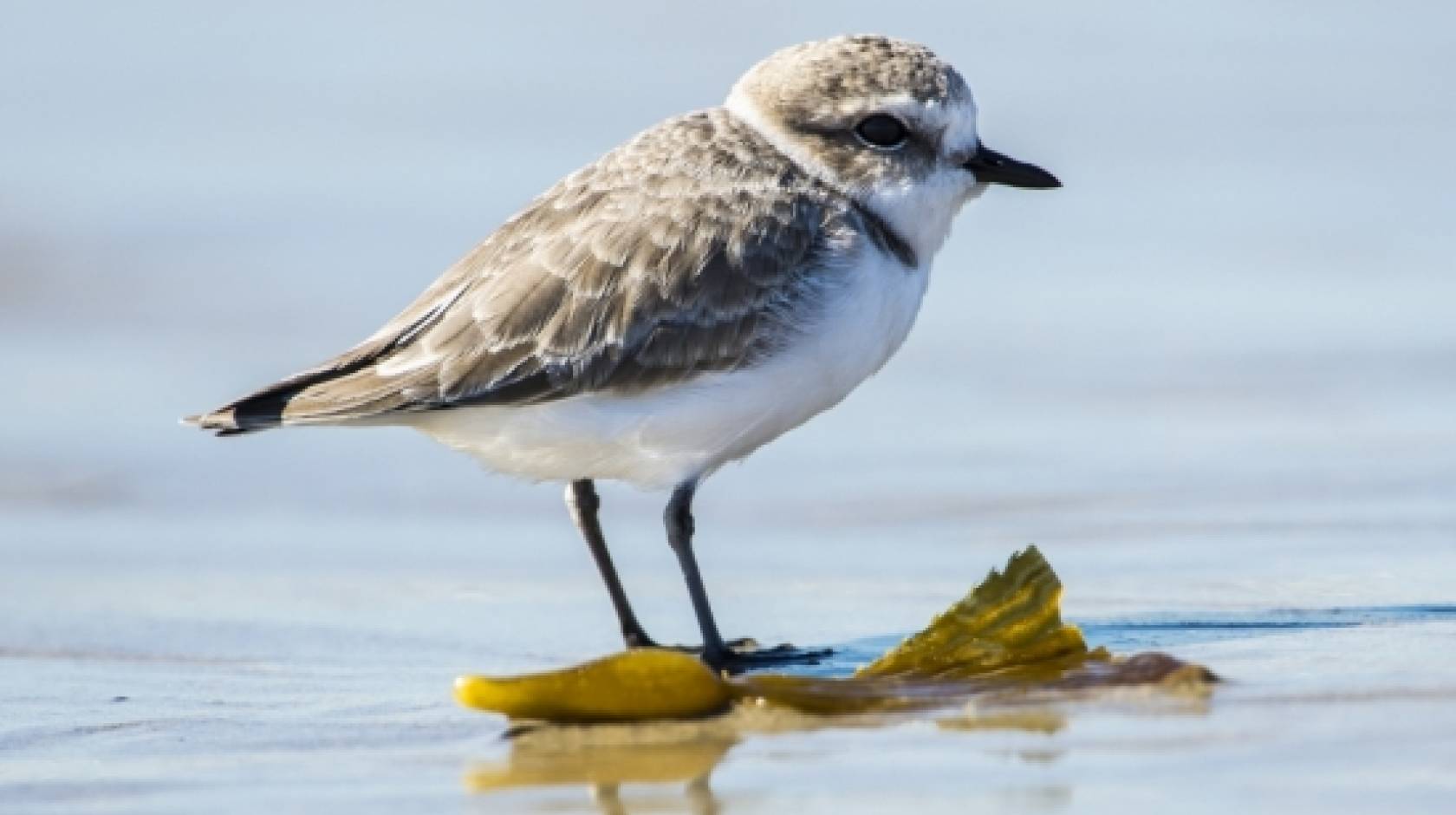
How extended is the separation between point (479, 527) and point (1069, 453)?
2.28 m

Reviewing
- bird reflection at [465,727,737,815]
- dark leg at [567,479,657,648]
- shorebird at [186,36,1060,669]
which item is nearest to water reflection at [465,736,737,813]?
bird reflection at [465,727,737,815]

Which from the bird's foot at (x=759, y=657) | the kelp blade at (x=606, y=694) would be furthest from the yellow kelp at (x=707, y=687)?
the bird's foot at (x=759, y=657)

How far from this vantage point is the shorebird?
7.07 m

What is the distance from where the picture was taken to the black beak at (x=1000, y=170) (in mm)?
7559

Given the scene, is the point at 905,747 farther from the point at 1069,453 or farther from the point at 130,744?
the point at 1069,453

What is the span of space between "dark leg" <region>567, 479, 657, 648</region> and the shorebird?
0.07 ft

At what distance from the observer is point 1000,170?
24.8ft

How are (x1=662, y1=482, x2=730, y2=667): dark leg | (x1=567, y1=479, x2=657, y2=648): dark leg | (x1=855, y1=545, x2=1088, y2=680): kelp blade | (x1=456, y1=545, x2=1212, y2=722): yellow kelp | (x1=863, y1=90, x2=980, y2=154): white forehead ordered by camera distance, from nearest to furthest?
(x1=456, y1=545, x2=1212, y2=722): yellow kelp < (x1=855, y1=545, x2=1088, y2=680): kelp blade < (x1=662, y1=482, x2=730, y2=667): dark leg < (x1=863, y1=90, x2=980, y2=154): white forehead < (x1=567, y1=479, x2=657, y2=648): dark leg

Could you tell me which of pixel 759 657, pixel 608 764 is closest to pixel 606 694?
pixel 608 764

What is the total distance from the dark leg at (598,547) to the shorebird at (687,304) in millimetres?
20

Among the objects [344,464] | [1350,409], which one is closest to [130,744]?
[344,464]

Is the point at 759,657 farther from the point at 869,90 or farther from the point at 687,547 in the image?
the point at 869,90

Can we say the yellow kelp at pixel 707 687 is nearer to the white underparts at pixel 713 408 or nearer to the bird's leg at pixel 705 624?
the bird's leg at pixel 705 624

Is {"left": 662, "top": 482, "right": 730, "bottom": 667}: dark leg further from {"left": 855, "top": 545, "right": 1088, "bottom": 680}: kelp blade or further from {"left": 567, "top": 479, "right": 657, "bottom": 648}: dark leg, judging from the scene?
{"left": 855, "top": 545, "right": 1088, "bottom": 680}: kelp blade
